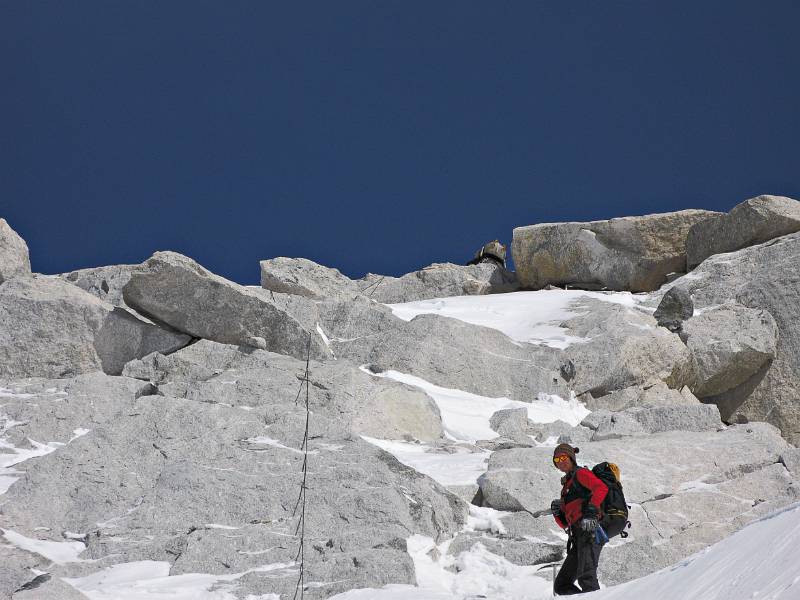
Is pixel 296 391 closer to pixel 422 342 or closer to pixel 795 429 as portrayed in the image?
pixel 422 342

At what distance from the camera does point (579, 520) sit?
9.72 metres

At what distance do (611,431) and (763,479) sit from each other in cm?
324

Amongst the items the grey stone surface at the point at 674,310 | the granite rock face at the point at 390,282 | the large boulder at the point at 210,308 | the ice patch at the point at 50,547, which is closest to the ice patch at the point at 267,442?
the ice patch at the point at 50,547

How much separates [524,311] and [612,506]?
55.3ft

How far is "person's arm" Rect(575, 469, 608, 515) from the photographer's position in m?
9.66

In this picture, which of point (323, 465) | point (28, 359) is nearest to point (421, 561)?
point (323, 465)

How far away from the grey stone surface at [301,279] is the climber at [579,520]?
16412 millimetres

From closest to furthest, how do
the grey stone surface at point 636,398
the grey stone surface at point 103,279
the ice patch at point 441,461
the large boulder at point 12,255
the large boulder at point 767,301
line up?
the ice patch at point 441,461
the grey stone surface at point 636,398
the large boulder at point 12,255
the large boulder at point 767,301
the grey stone surface at point 103,279

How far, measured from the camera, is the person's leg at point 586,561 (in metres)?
9.70

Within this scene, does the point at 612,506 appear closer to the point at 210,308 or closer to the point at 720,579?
the point at 720,579

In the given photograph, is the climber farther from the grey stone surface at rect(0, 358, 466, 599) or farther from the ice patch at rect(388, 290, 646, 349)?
the ice patch at rect(388, 290, 646, 349)

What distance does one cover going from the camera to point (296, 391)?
17.6 meters

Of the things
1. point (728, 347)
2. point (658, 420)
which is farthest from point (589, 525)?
point (728, 347)

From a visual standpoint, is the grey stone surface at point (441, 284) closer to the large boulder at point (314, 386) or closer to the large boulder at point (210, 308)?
the large boulder at point (210, 308)
